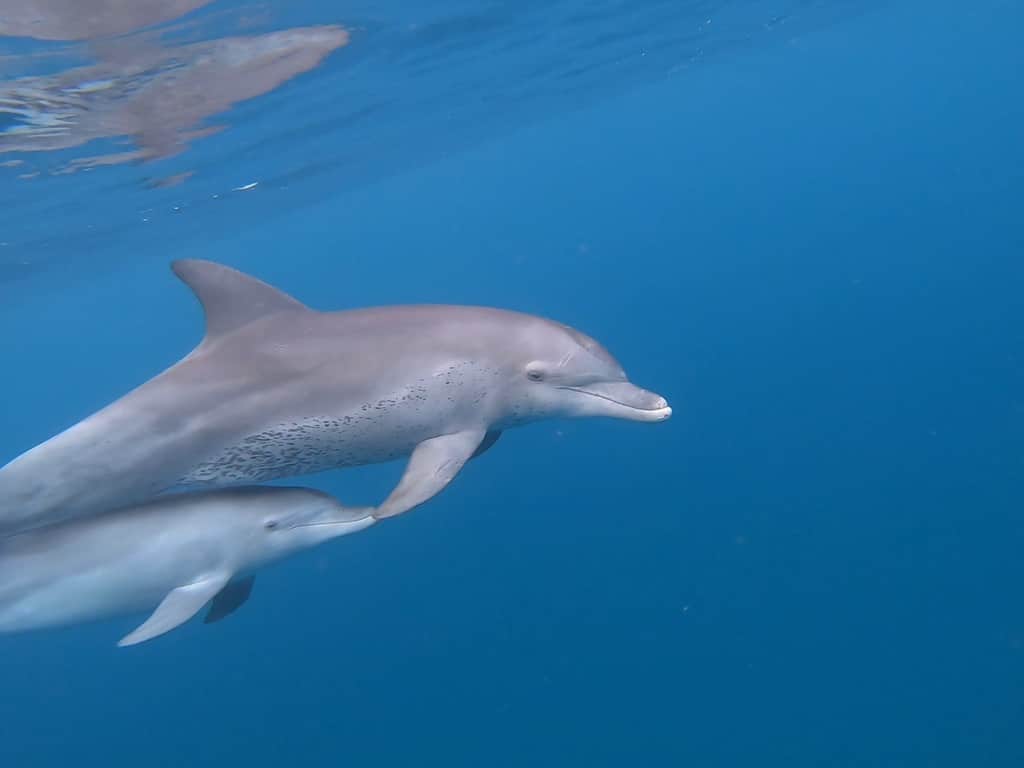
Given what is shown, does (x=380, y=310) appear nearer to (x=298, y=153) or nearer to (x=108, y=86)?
(x=108, y=86)

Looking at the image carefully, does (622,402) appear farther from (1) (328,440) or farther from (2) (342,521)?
(2) (342,521)

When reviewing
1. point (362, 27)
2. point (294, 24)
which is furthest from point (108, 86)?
point (362, 27)

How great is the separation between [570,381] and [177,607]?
3346 millimetres

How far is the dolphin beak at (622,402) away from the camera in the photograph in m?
6.37

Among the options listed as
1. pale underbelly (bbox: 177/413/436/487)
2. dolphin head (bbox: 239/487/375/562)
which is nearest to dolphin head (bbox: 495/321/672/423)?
pale underbelly (bbox: 177/413/436/487)

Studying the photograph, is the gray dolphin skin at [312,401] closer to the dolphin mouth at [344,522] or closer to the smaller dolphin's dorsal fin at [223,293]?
the smaller dolphin's dorsal fin at [223,293]

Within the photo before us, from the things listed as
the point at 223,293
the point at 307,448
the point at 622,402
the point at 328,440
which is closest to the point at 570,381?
the point at 622,402

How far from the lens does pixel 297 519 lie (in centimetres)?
680

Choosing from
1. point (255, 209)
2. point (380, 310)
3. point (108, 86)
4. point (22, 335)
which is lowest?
point (22, 335)

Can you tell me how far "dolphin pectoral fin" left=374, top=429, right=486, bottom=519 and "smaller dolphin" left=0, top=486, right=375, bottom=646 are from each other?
3.21 feet

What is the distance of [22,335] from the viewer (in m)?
51.0

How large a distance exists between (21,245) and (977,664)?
2180 cm

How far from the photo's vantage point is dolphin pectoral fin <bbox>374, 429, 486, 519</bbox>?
5660 mm

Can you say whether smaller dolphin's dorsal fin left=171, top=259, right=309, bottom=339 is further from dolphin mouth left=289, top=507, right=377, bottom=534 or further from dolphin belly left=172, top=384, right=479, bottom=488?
dolphin mouth left=289, top=507, right=377, bottom=534
